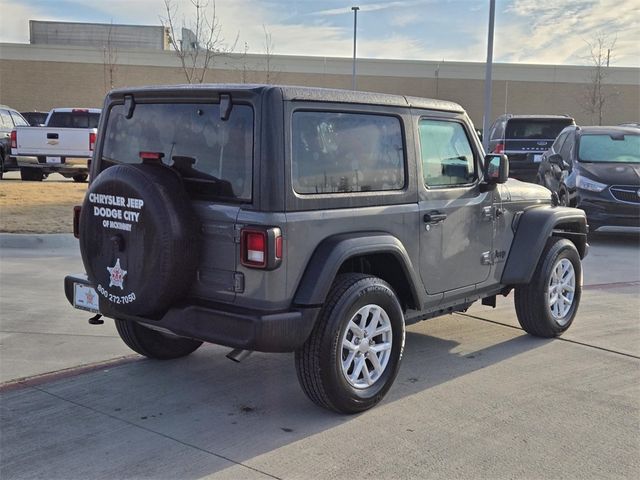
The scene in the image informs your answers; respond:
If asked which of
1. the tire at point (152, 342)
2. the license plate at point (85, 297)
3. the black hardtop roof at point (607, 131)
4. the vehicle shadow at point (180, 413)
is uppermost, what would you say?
the black hardtop roof at point (607, 131)

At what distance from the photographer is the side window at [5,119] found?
19078mm

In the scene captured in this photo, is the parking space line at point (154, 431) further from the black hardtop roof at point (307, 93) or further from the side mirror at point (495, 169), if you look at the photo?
the side mirror at point (495, 169)

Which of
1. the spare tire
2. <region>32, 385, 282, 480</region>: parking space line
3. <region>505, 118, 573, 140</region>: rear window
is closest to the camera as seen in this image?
<region>32, 385, 282, 480</region>: parking space line

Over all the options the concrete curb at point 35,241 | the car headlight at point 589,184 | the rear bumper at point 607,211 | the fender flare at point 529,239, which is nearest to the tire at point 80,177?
the concrete curb at point 35,241

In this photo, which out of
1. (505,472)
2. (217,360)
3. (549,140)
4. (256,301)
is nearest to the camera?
(505,472)

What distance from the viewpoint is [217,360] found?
17.2 ft

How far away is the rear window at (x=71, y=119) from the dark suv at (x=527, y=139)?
10859 millimetres

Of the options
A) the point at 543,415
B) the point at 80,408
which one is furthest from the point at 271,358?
the point at 543,415

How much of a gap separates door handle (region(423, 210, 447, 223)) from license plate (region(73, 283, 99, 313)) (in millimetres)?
2172

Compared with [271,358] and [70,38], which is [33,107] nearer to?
[70,38]

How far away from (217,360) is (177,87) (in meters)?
2.14

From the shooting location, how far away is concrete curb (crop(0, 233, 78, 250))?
9.24 metres

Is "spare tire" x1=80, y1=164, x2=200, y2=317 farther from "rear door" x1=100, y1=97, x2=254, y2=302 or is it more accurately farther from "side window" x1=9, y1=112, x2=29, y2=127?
"side window" x1=9, y1=112, x2=29, y2=127

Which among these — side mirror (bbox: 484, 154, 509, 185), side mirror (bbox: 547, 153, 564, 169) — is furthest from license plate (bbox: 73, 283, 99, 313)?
side mirror (bbox: 547, 153, 564, 169)
